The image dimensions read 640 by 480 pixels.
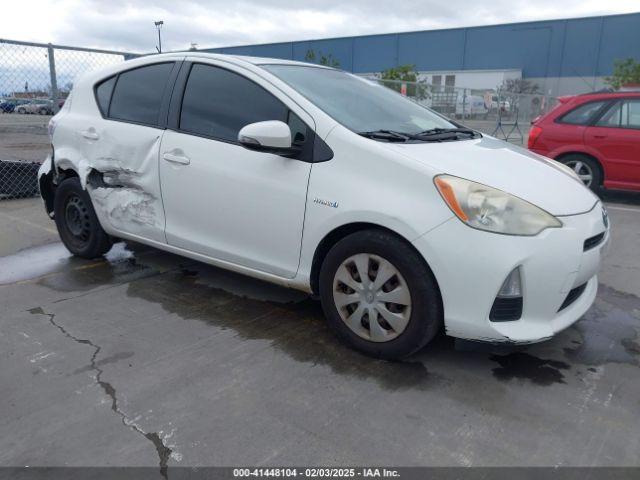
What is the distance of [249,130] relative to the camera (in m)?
2.95

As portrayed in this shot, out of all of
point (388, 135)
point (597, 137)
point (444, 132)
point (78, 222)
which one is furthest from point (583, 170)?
point (78, 222)

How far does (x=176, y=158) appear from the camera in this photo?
11.6 ft

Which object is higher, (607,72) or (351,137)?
(607,72)

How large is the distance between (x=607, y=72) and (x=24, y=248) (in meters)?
47.2

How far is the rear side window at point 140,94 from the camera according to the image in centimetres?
382

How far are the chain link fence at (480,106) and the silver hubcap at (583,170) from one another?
4246mm

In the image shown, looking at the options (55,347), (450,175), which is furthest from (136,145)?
(450,175)

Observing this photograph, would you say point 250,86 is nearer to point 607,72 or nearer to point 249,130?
point 249,130

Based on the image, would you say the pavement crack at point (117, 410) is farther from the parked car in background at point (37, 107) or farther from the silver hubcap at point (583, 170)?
the silver hubcap at point (583, 170)

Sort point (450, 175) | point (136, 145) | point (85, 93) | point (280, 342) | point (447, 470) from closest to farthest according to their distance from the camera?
point (447, 470)
point (450, 175)
point (280, 342)
point (136, 145)
point (85, 93)

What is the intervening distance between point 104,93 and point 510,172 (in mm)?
3176

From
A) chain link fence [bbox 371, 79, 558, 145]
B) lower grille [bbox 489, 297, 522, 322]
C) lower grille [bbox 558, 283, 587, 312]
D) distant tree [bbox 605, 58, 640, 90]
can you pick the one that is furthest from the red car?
distant tree [bbox 605, 58, 640, 90]

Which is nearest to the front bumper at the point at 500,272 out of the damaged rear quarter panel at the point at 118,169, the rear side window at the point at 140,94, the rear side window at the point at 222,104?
the rear side window at the point at 222,104

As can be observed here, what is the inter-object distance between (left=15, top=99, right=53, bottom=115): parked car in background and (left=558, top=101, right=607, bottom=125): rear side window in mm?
7706
